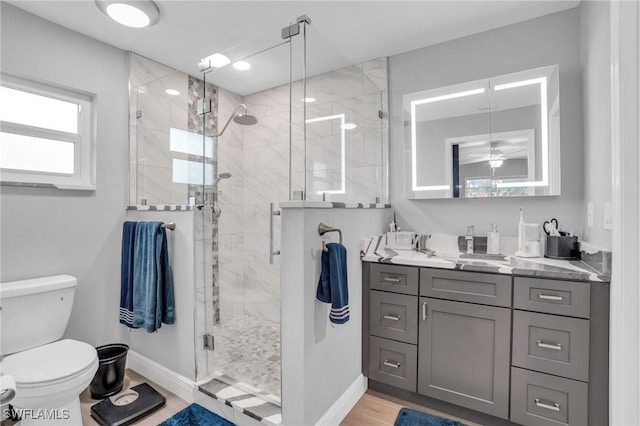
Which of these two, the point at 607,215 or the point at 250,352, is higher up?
the point at 607,215

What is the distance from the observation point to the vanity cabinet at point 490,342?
140 cm

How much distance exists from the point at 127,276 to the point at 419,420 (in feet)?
7.00

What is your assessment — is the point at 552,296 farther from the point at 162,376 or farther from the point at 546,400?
the point at 162,376

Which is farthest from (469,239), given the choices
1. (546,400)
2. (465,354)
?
(546,400)

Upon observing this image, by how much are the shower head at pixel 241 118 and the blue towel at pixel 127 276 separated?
98 cm

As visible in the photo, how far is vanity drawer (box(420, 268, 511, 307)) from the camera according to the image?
159cm

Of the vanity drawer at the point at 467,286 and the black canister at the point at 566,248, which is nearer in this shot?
the vanity drawer at the point at 467,286

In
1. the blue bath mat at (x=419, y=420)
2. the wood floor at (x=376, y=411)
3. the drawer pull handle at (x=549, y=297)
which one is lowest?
the wood floor at (x=376, y=411)

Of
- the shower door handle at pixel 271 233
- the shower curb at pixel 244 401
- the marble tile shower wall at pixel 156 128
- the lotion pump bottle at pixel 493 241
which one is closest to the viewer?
the shower curb at pixel 244 401

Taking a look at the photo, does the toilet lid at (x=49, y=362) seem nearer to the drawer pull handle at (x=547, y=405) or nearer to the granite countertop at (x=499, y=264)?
the granite countertop at (x=499, y=264)

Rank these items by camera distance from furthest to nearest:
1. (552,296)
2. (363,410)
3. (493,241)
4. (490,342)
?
(493,241), (363,410), (490,342), (552,296)

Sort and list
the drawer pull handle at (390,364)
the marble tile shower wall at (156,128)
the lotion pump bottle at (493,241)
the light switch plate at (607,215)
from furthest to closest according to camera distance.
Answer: the marble tile shower wall at (156,128) < the lotion pump bottle at (493,241) < the drawer pull handle at (390,364) < the light switch plate at (607,215)

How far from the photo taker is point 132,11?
1.82 m

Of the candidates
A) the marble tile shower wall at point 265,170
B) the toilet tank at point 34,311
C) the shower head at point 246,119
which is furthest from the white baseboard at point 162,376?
the shower head at point 246,119
